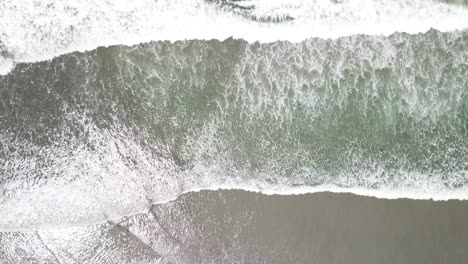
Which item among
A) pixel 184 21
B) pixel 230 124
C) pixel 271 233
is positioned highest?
pixel 184 21

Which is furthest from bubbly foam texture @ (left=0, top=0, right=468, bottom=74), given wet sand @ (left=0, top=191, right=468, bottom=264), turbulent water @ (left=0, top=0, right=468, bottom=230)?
wet sand @ (left=0, top=191, right=468, bottom=264)

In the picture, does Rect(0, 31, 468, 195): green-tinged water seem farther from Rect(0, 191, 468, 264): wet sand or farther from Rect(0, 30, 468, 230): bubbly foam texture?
Rect(0, 191, 468, 264): wet sand

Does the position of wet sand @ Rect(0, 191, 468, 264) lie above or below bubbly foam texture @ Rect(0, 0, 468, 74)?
below

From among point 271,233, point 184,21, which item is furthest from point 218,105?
point 271,233

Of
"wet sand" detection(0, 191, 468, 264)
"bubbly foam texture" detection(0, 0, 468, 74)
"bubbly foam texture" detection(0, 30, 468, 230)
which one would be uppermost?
"bubbly foam texture" detection(0, 0, 468, 74)

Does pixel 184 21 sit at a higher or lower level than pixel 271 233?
higher

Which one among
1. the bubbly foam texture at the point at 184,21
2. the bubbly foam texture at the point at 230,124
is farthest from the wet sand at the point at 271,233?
the bubbly foam texture at the point at 184,21

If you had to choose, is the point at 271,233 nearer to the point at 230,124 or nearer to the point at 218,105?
the point at 230,124

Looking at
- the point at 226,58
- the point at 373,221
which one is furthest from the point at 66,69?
the point at 373,221

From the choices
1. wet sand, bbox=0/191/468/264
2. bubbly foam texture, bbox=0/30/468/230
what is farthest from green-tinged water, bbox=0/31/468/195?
wet sand, bbox=0/191/468/264
